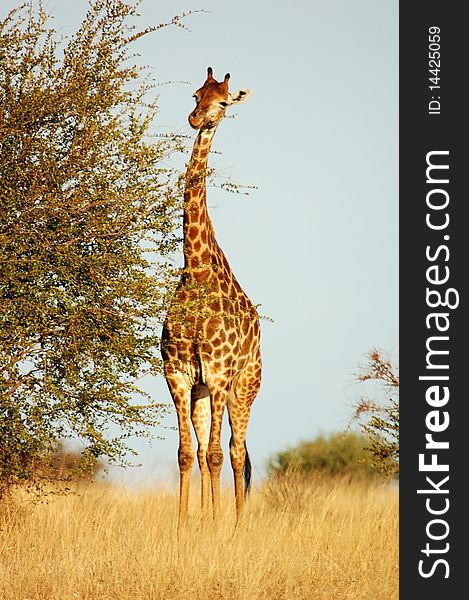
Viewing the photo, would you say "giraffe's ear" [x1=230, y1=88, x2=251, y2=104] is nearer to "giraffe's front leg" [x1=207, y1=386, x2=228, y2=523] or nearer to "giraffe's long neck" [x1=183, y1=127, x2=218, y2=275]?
"giraffe's long neck" [x1=183, y1=127, x2=218, y2=275]

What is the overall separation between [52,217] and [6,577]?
3457mm

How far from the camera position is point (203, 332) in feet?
39.2

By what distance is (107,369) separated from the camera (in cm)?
1098

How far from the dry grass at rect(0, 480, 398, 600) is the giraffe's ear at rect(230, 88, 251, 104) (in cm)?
460

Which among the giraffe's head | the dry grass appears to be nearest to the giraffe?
the giraffe's head

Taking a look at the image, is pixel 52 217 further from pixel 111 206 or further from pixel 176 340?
pixel 176 340

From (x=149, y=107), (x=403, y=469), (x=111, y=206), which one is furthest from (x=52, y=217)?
(x=403, y=469)

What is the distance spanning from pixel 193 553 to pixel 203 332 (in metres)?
2.70

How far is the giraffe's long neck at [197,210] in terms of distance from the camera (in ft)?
39.5

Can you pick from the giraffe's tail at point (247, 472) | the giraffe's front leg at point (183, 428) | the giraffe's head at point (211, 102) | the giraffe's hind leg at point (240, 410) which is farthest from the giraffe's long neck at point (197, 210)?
the giraffe's tail at point (247, 472)

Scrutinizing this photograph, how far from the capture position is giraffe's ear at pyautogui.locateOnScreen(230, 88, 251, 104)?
12.0 m

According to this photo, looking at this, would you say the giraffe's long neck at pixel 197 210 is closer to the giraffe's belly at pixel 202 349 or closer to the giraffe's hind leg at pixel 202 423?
the giraffe's belly at pixel 202 349

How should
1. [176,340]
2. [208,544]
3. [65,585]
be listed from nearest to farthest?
1. [65,585]
2. [208,544]
3. [176,340]

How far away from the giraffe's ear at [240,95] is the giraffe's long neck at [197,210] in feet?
1.27
